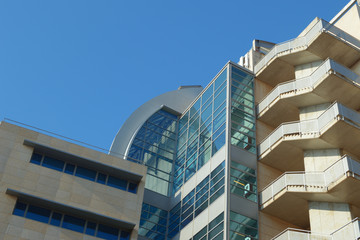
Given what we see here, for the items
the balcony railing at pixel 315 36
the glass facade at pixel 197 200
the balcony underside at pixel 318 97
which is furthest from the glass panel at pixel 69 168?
the balcony railing at pixel 315 36

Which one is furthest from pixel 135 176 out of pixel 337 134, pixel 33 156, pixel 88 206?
pixel 337 134

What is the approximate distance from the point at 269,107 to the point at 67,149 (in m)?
14.0

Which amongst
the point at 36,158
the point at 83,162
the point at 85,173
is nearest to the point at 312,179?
the point at 85,173

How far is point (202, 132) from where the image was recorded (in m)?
39.8

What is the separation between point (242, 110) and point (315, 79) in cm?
577

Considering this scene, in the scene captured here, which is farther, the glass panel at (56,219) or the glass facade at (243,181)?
the glass facade at (243,181)

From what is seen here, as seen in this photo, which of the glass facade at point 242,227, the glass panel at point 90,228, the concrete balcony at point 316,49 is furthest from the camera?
the concrete balcony at point 316,49

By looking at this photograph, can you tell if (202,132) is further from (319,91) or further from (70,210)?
Result: (70,210)

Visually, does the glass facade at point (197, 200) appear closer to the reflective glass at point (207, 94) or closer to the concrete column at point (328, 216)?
the concrete column at point (328, 216)

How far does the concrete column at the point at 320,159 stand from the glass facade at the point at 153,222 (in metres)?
11.5

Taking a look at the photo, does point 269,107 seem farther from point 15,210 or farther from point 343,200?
point 15,210

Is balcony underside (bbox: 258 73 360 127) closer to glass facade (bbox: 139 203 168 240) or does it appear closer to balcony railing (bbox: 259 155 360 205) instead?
balcony railing (bbox: 259 155 360 205)

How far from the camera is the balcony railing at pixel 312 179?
29453 mm

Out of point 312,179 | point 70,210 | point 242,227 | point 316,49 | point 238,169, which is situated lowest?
point 242,227
